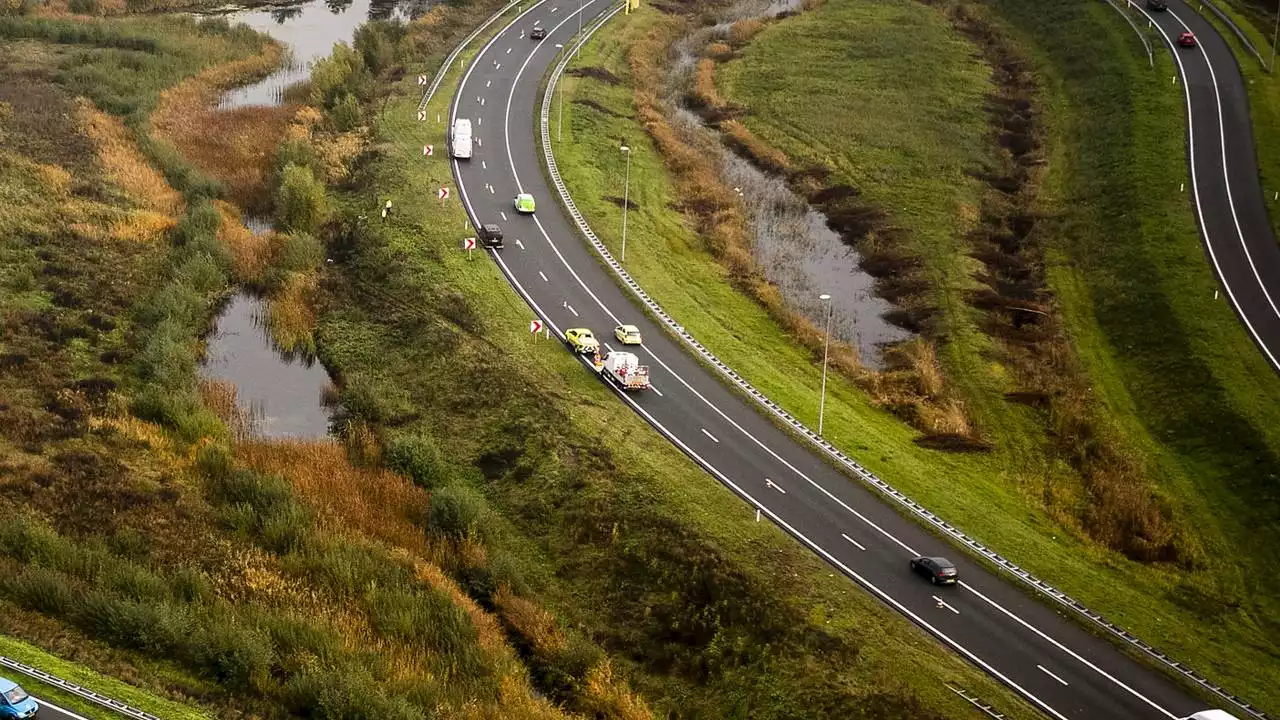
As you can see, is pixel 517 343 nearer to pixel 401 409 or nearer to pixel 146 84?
pixel 401 409

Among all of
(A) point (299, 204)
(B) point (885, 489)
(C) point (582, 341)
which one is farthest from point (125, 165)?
(B) point (885, 489)

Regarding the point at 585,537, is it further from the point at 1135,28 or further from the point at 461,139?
the point at 1135,28

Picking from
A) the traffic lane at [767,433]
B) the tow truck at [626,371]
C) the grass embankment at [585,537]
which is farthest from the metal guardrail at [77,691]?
the tow truck at [626,371]

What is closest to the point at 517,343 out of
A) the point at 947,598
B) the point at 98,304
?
the point at 98,304

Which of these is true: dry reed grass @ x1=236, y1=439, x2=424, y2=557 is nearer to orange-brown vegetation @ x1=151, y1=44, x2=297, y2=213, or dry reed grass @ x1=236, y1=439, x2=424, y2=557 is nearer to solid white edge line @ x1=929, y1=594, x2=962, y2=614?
solid white edge line @ x1=929, y1=594, x2=962, y2=614

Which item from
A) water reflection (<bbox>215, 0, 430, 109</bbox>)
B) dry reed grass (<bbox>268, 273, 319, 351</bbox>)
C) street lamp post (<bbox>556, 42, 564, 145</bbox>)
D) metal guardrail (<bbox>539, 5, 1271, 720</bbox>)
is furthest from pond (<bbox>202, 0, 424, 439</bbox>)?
water reflection (<bbox>215, 0, 430, 109</bbox>)

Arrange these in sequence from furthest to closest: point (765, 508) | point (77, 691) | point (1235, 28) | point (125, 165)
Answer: point (1235, 28) → point (125, 165) → point (765, 508) → point (77, 691)

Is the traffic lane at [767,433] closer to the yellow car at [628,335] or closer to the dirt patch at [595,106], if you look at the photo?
the yellow car at [628,335]
